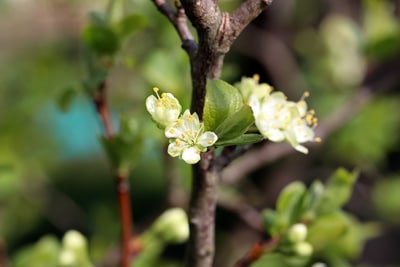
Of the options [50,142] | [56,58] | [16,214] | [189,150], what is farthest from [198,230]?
[56,58]

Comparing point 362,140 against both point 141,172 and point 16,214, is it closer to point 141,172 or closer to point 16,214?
point 16,214

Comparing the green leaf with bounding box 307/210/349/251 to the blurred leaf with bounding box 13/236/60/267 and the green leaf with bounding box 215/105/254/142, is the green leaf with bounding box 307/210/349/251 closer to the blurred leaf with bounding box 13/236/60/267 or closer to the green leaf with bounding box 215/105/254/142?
the green leaf with bounding box 215/105/254/142

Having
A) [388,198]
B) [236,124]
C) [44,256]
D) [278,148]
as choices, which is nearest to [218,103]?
[236,124]

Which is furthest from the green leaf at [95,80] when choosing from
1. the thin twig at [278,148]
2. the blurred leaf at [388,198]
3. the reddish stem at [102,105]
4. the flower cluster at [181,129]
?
the blurred leaf at [388,198]

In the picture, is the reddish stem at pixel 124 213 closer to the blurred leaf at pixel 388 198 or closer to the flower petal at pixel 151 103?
the flower petal at pixel 151 103

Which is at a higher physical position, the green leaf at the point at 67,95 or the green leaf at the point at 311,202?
the green leaf at the point at 67,95

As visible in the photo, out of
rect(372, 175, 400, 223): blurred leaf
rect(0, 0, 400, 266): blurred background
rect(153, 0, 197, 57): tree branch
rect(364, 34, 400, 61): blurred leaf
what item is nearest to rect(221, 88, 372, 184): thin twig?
rect(0, 0, 400, 266): blurred background

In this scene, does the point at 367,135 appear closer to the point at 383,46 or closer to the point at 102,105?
the point at 383,46
